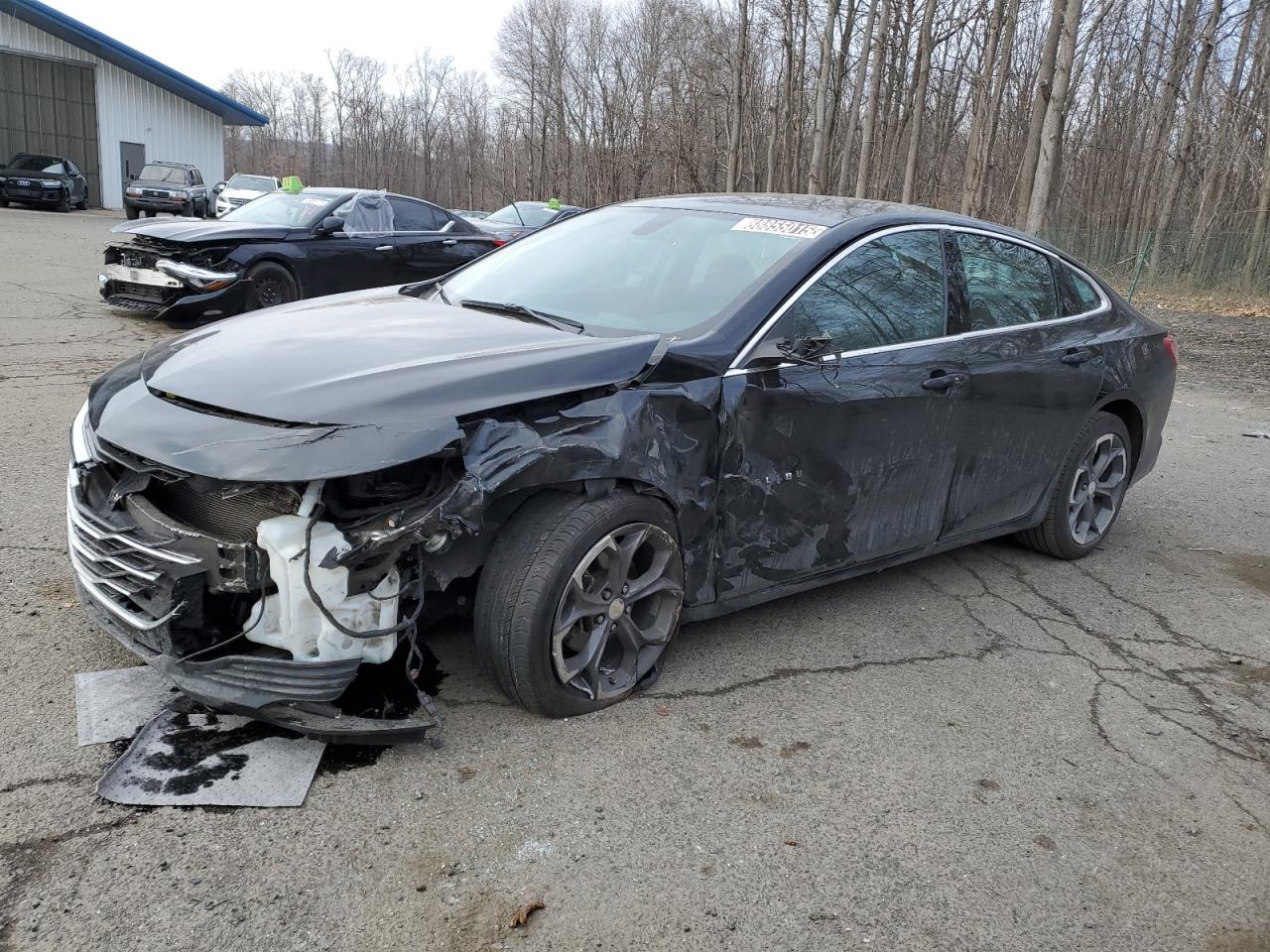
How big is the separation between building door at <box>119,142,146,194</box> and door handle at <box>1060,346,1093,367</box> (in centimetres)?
4028

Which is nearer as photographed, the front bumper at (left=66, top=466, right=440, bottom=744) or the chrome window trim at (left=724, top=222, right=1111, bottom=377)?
the front bumper at (left=66, top=466, right=440, bottom=744)

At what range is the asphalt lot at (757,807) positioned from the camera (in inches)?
93.5

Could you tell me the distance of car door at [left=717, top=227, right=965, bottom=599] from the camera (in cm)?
A: 351

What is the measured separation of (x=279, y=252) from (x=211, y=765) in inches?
321

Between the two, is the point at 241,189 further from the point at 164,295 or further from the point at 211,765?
the point at 211,765

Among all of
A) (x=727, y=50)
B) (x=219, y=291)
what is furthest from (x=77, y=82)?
(x=219, y=291)

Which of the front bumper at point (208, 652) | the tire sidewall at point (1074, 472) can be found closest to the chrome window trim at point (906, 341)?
the tire sidewall at point (1074, 472)

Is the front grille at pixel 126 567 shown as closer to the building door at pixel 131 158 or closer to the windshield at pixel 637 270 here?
the windshield at pixel 637 270

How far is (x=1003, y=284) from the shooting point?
4555 millimetres

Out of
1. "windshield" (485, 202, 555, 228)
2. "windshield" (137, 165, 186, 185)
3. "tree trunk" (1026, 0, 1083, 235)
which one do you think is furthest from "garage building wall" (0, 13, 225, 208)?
"tree trunk" (1026, 0, 1083, 235)

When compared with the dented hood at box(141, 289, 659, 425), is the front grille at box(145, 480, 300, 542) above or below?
below

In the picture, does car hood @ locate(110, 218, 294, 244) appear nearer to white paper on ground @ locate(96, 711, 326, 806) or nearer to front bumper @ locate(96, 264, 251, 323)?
front bumper @ locate(96, 264, 251, 323)

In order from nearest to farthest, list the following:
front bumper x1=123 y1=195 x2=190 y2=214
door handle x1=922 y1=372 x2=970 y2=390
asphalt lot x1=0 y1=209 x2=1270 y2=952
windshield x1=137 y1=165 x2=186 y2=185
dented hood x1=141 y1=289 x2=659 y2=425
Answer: asphalt lot x1=0 y1=209 x2=1270 y2=952 < dented hood x1=141 y1=289 x2=659 y2=425 < door handle x1=922 y1=372 x2=970 y2=390 < front bumper x1=123 y1=195 x2=190 y2=214 < windshield x1=137 y1=165 x2=186 y2=185


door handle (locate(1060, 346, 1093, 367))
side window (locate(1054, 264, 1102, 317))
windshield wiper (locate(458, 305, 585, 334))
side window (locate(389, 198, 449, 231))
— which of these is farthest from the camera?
side window (locate(389, 198, 449, 231))
